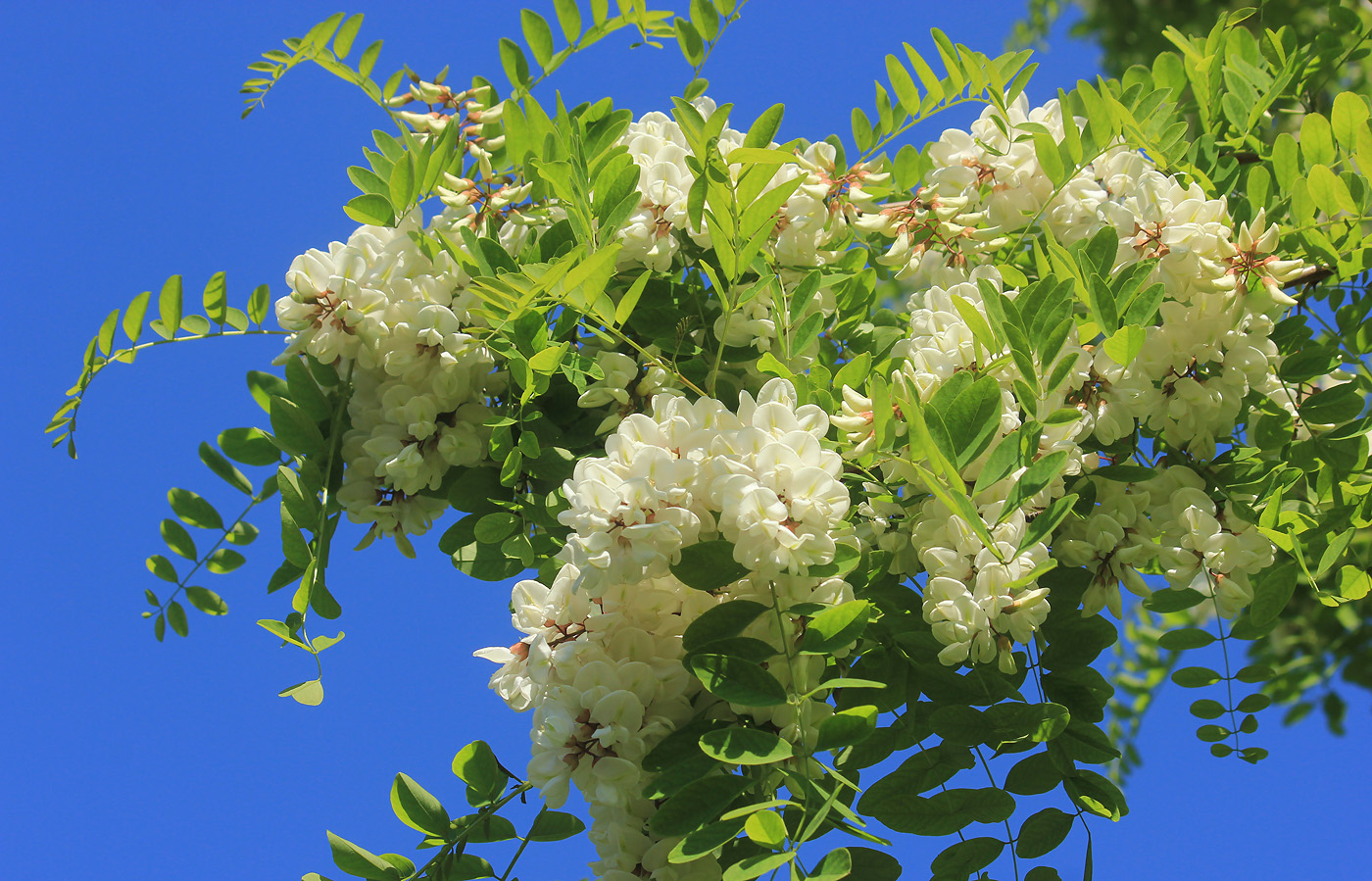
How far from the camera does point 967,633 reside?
66 cm

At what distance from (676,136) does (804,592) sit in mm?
492

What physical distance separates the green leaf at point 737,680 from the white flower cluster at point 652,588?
0.05 feet

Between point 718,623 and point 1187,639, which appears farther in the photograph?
point 1187,639

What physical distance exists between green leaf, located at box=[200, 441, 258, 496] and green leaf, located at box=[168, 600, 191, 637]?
0.15 meters

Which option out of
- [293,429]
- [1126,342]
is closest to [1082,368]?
[1126,342]

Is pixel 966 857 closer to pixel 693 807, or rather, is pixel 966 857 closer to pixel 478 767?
pixel 693 807

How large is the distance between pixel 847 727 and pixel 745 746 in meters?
0.07

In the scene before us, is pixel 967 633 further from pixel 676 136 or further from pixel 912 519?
pixel 676 136

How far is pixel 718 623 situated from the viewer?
69 centimetres

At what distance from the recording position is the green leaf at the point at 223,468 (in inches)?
42.1

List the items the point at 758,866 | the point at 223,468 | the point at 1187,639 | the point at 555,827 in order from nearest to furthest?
the point at 758,866 < the point at 555,827 < the point at 1187,639 < the point at 223,468

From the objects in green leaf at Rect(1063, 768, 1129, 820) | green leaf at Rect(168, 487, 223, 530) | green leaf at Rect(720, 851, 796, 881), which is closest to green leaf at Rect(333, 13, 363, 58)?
green leaf at Rect(168, 487, 223, 530)

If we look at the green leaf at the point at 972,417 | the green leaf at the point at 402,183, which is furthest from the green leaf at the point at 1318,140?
the green leaf at the point at 402,183

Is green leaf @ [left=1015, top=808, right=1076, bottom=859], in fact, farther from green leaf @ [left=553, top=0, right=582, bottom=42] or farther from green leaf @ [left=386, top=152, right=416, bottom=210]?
green leaf @ [left=553, top=0, right=582, bottom=42]
